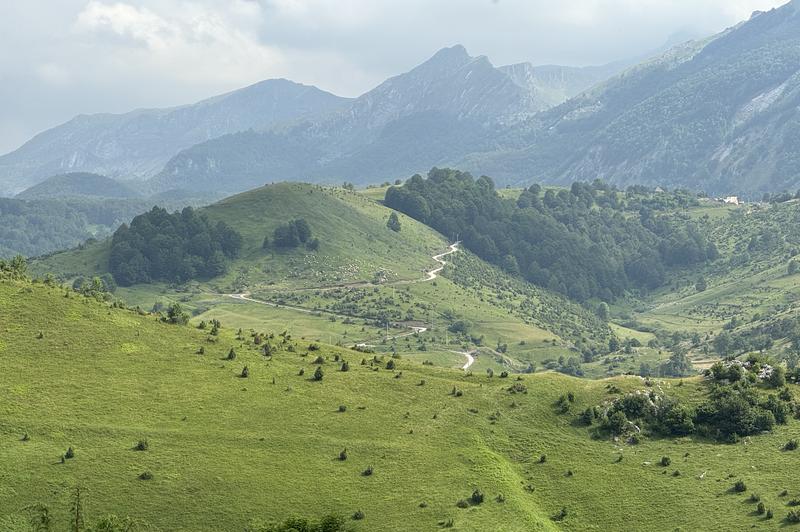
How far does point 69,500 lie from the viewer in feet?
298

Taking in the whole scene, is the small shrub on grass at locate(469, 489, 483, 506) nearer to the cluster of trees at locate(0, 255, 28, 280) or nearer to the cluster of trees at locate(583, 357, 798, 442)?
the cluster of trees at locate(583, 357, 798, 442)

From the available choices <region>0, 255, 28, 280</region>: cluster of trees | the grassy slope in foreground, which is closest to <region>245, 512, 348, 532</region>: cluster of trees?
the grassy slope in foreground

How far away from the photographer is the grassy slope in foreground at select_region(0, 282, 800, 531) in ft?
309

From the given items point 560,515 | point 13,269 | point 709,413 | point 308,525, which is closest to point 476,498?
point 560,515

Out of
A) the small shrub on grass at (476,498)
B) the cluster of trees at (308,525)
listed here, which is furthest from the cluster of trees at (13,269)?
the small shrub on grass at (476,498)

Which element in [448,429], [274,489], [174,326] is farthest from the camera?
[174,326]

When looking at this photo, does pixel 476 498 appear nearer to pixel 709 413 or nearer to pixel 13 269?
pixel 709 413

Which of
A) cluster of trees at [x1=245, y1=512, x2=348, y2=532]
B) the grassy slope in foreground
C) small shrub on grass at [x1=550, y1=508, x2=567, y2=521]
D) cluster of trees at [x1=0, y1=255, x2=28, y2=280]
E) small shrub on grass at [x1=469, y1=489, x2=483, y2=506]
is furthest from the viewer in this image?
cluster of trees at [x1=0, y1=255, x2=28, y2=280]

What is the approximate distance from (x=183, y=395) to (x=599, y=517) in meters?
57.7

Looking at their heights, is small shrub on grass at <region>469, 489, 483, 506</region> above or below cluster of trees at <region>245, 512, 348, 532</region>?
below

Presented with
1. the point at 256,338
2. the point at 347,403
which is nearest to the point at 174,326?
the point at 256,338

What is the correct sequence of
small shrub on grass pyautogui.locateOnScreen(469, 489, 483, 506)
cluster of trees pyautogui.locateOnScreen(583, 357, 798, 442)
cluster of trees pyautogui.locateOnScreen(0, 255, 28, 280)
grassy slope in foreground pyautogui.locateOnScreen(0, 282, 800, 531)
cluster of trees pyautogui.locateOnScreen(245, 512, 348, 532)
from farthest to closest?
cluster of trees pyautogui.locateOnScreen(0, 255, 28, 280), cluster of trees pyautogui.locateOnScreen(583, 357, 798, 442), small shrub on grass pyautogui.locateOnScreen(469, 489, 483, 506), grassy slope in foreground pyautogui.locateOnScreen(0, 282, 800, 531), cluster of trees pyautogui.locateOnScreen(245, 512, 348, 532)

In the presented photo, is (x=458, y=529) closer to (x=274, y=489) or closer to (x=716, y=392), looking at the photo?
(x=274, y=489)

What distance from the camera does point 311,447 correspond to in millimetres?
106625
